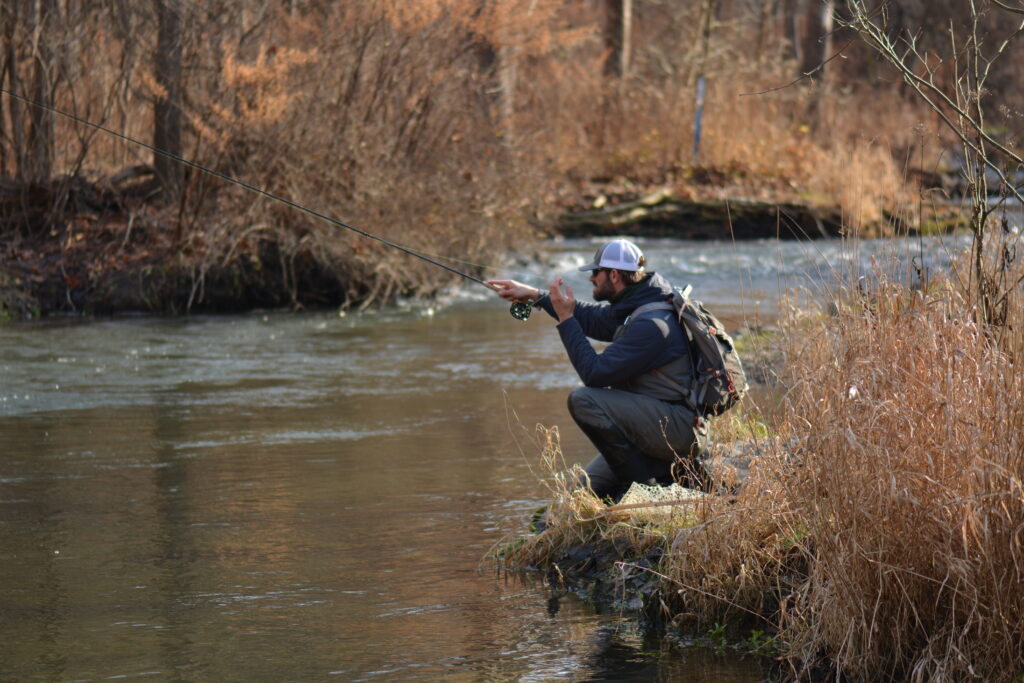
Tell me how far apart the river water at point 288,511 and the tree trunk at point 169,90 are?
3300 mm

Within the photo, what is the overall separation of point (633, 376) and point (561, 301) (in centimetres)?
46

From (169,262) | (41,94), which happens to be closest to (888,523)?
(169,262)

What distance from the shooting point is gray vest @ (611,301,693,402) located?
6473mm

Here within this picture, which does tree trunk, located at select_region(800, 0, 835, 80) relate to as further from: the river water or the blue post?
the river water

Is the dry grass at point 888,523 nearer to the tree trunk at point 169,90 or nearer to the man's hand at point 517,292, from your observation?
the man's hand at point 517,292

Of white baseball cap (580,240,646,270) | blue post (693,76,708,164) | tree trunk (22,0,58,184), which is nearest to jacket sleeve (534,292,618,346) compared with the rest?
white baseball cap (580,240,646,270)

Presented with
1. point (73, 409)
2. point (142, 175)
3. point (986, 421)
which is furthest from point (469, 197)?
point (986, 421)

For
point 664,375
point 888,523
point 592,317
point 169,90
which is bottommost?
point 888,523

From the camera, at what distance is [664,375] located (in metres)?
6.54

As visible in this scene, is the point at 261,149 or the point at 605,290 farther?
the point at 261,149

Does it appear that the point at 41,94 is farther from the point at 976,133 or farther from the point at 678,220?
the point at 976,133

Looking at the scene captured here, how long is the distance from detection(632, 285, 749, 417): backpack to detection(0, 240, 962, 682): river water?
0.73 meters

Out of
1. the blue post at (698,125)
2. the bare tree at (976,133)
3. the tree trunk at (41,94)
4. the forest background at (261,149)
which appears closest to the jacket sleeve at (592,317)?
the bare tree at (976,133)

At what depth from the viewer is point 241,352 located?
540 inches
